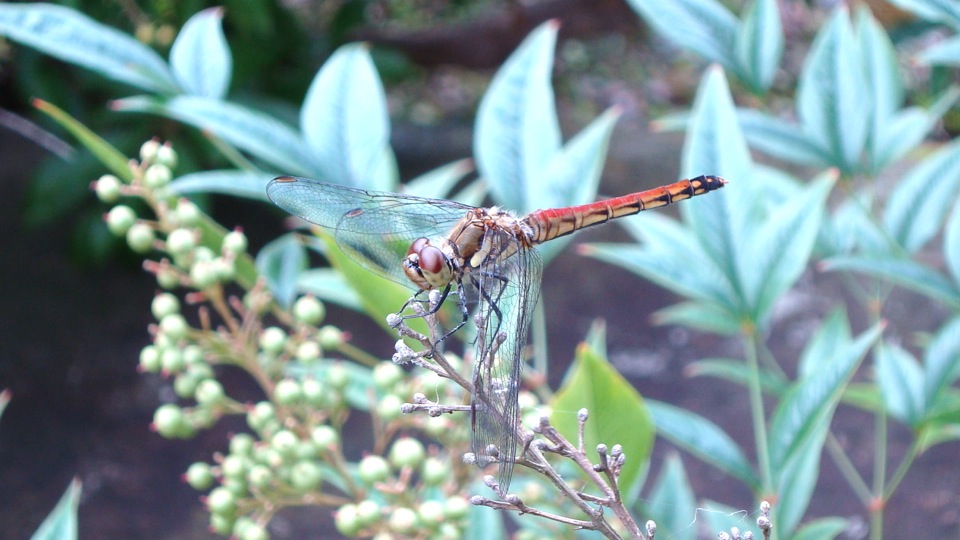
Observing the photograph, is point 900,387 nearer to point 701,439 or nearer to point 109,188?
point 701,439

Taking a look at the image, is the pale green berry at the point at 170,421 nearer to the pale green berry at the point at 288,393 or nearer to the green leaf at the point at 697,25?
the pale green berry at the point at 288,393

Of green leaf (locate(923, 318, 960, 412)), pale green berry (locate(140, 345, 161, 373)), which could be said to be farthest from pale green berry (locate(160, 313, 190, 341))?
green leaf (locate(923, 318, 960, 412))

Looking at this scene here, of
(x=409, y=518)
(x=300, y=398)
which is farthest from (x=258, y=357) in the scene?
(x=409, y=518)

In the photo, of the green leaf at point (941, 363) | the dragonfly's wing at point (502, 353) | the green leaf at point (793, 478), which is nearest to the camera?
the dragonfly's wing at point (502, 353)

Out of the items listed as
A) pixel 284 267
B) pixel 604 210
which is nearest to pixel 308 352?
pixel 284 267

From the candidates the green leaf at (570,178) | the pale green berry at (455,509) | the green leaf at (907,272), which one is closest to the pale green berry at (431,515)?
the pale green berry at (455,509)

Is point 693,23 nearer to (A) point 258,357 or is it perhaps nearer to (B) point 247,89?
(A) point 258,357
